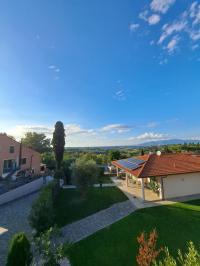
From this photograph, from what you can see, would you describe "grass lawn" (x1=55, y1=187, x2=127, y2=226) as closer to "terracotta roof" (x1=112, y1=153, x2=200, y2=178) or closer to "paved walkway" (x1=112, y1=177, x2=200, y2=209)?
"paved walkway" (x1=112, y1=177, x2=200, y2=209)

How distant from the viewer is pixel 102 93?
3133 cm

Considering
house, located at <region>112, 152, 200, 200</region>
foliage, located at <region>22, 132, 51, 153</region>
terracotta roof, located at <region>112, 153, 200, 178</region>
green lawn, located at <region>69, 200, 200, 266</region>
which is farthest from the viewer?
foliage, located at <region>22, 132, 51, 153</region>

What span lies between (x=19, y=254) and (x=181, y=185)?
20019 millimetres

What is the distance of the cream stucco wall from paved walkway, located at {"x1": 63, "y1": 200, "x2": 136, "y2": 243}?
5.21 meters

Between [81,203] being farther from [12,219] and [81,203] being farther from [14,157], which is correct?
[14,157]

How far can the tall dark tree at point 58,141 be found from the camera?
109 feet

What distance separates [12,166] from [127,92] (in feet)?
78.4

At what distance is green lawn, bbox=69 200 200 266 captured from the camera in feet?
41.1

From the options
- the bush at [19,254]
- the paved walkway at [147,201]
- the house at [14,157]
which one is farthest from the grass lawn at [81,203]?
the house at [14,157]

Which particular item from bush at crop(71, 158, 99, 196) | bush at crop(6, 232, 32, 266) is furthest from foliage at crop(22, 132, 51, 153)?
bush at crop(6, 232, 32, 266)

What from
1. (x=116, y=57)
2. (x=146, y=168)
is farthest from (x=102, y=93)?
(x=146, y=168)

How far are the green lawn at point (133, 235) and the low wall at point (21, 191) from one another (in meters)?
13.8

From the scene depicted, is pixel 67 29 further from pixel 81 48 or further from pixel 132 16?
pixel 132 16

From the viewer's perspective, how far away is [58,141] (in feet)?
110
